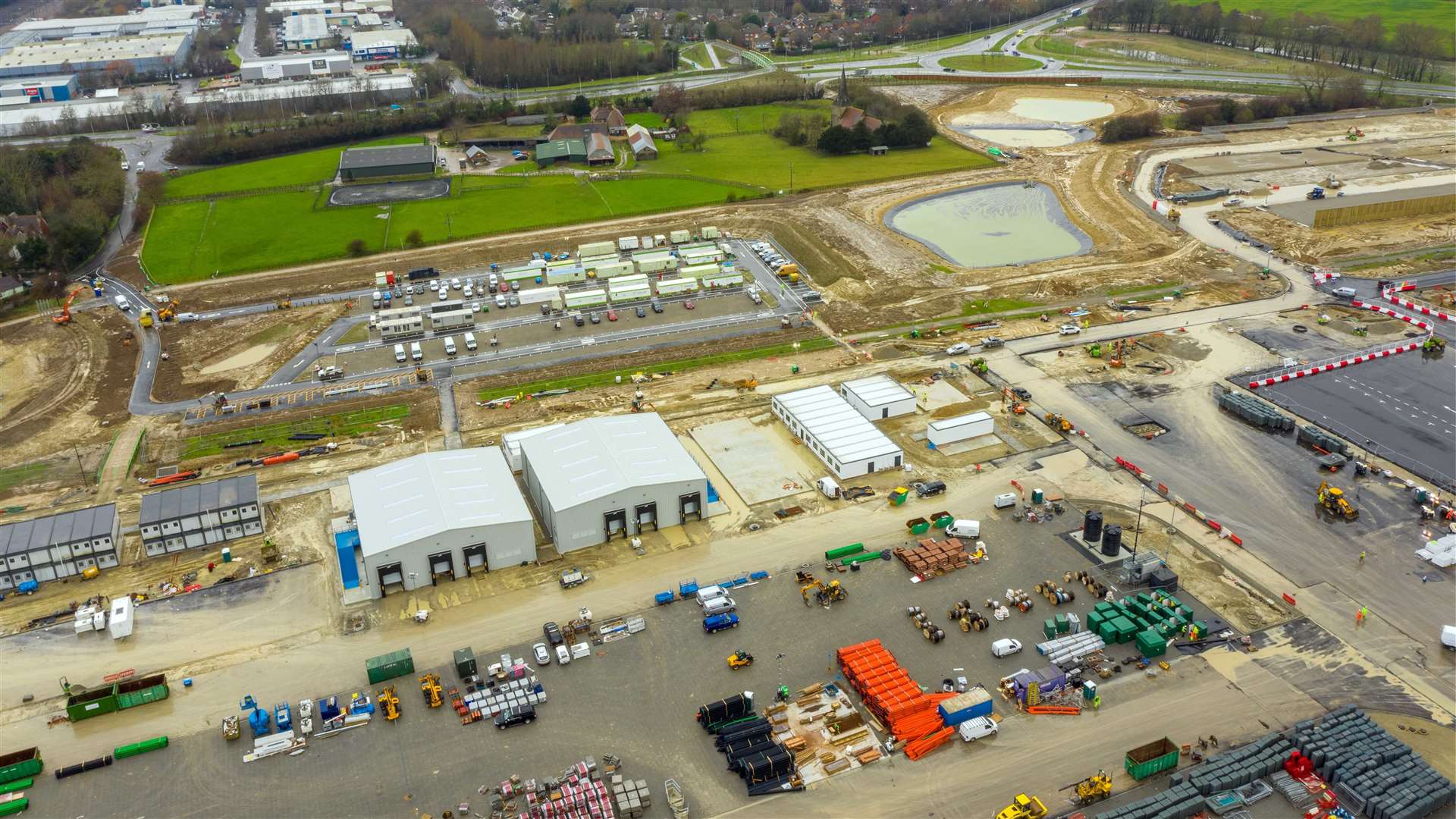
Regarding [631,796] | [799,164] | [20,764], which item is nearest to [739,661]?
[631,796]

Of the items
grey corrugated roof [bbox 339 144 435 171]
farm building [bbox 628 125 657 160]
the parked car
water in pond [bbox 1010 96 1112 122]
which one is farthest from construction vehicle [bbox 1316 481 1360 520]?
grey corrugated roof [bbox 339 144 435 171]

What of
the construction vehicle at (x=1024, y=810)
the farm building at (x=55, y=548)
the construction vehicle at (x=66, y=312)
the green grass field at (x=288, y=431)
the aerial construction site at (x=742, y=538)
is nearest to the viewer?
the construction vehicle at (x=1024, y=810)

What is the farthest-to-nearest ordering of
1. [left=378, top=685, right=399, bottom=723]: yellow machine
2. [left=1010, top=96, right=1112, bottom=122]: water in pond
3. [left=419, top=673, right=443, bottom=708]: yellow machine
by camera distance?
1. [left=1010, top=96, right=1112, bottom=122]: water in pond
2. [left=419, top=673, right=443, bottom=708]: yellow machine
3. [left=378, top=685, right=399, bottom=723]: yellow machine

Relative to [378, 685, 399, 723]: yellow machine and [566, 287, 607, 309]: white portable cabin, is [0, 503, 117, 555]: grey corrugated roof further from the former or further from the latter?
[566, 287, 607, 309]: white portable cabin

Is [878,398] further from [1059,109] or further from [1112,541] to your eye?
[1059,109]

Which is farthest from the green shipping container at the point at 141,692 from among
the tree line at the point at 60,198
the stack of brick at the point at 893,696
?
the tree line at the point at 60,198

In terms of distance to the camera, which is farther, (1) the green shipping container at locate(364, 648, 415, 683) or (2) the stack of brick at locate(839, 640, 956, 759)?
(1) the green shipping container at locate(364, 648, 415, 683)

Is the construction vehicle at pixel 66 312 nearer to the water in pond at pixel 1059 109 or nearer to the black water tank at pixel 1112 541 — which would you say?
the black water tank at pixel 1112 541
